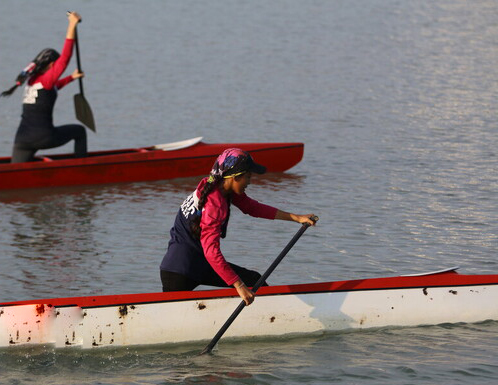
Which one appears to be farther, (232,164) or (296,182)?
(296,182)

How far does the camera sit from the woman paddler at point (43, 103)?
13266mm

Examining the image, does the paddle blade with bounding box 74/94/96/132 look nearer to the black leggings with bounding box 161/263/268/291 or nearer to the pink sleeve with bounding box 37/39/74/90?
the pink sleeve with bounding box 37/39/74/90

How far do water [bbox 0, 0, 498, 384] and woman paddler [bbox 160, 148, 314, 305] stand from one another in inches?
23.1

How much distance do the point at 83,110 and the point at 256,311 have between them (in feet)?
24.2

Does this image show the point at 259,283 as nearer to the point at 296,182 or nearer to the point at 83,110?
the point at 296,182

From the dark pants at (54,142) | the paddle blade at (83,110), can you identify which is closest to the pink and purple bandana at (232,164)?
the dark pants at (54,142)

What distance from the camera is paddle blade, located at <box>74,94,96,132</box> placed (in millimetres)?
15052

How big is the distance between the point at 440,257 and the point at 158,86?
1230 cm

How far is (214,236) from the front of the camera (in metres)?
7.65

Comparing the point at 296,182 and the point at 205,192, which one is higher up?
the point at 205,192

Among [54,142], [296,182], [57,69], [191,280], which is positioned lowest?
[296,182]

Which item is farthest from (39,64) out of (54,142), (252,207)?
A: (252,207)

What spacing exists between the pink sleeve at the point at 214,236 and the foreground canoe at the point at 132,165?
22.0 ft

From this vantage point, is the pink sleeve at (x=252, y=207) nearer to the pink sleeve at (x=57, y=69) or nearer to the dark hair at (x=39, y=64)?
the pink sleeve at (x=57, y=69)
